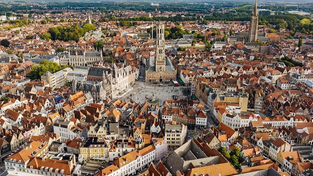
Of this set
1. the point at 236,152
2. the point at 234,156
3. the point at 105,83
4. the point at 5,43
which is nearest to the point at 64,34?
the point at 5,43

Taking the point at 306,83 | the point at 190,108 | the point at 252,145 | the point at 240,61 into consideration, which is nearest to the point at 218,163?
the point at 252,145

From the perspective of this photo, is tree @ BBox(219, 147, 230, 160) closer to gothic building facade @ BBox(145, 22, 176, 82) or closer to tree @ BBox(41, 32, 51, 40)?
gothic building facade @ BBox(145, 22, 176, 82)

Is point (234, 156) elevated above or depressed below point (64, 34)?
below

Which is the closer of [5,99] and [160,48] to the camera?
[5,99]

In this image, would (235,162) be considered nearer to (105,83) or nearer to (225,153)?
(225,153)

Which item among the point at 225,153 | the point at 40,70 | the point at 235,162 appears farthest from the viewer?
the point at 40,70

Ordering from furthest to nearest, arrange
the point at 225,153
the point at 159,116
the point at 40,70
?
the point at 40,70 → the point at 159,116 → the point at 225,153

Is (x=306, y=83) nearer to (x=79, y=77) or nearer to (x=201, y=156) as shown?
(x=201, y=156)

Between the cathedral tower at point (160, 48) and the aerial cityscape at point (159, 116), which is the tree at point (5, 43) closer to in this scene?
the aerial cityscape at point (159, 116)

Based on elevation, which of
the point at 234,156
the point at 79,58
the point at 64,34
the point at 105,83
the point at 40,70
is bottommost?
the point at 234,156
